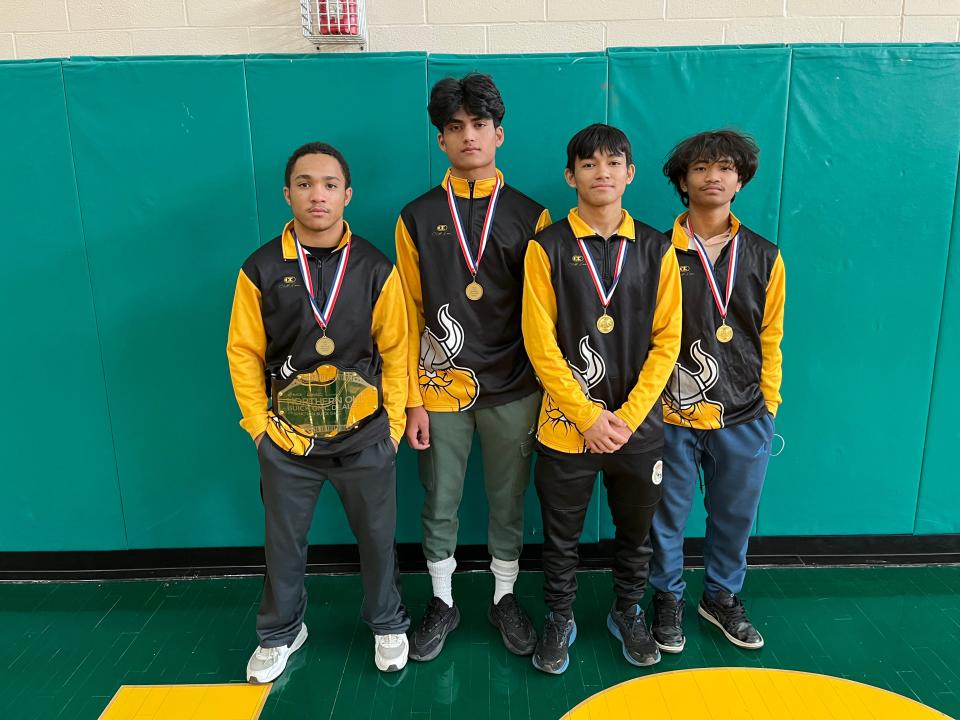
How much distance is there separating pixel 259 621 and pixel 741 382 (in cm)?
189

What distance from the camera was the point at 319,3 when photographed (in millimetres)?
2420

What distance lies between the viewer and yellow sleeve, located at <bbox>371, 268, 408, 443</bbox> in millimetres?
2172

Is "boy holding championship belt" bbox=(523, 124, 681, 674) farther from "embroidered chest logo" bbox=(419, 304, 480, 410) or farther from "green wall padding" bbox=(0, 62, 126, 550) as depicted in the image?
"green wall padding" bbox=(0, 62, 126, 550)

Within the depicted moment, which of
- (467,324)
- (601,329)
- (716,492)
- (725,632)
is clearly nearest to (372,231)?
(467,324)

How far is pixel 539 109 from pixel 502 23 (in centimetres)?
39

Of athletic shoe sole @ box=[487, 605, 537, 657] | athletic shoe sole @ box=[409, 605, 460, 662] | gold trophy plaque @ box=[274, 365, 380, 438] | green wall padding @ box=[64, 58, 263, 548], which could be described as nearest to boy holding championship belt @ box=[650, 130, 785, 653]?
athletic shoe sole @ box=[487, 605, 537, 657]

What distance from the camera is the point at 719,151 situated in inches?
85.7

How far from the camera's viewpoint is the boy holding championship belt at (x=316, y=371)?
2107 millimetres

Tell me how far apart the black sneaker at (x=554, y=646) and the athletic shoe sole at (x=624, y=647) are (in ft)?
0.58

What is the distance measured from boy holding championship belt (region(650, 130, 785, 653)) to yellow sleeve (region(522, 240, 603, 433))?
1.40 feet

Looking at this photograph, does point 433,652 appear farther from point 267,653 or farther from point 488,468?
point 488,468

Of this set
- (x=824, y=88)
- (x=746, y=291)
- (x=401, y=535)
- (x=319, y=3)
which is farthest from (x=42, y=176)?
(x=824, y=88)

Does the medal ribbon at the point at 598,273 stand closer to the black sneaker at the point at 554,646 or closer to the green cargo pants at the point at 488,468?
the green cargo pants at the point at 488,468

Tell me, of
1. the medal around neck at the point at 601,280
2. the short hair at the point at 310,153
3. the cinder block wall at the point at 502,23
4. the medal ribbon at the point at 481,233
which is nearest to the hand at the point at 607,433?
the medal around neck at the point at 601,280
